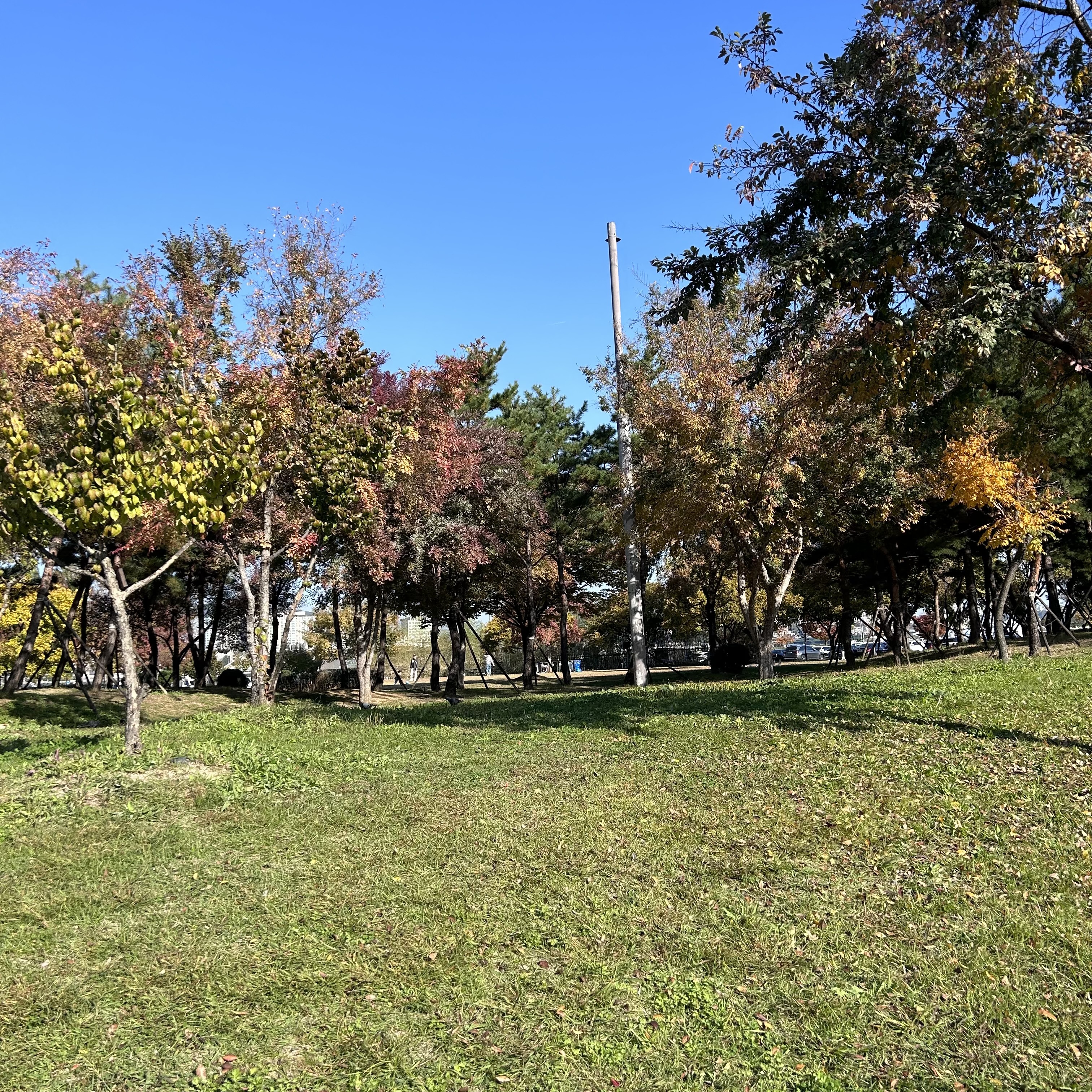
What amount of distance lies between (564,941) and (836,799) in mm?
2828

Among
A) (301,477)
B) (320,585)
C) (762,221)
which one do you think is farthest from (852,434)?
(320,585)

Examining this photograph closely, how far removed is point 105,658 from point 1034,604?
24856 mm

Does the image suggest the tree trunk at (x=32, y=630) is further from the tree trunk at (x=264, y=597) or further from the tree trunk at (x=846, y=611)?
the tree trunk at (x=846, y=611)

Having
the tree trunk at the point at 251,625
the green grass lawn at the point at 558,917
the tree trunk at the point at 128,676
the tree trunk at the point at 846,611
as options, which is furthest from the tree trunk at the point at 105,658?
the tree trunk at the point at 846,611

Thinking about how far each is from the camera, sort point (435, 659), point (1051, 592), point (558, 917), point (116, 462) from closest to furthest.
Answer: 1. point (558, 917)
2. point (116, 462)
3. point (1051, 592)
4. point (435, 659)

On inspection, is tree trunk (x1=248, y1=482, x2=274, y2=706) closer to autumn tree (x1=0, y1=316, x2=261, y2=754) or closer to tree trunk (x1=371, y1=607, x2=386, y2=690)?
autumn tree (x1=0, y1=316, x2=261, y2=754)

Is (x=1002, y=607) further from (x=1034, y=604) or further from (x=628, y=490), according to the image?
(x=628, y=490)

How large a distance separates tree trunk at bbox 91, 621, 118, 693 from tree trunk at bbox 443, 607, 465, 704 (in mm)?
9424

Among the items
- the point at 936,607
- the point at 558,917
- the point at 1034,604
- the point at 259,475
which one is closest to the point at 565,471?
the point at 1034,604

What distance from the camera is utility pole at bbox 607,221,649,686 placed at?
57.9ft

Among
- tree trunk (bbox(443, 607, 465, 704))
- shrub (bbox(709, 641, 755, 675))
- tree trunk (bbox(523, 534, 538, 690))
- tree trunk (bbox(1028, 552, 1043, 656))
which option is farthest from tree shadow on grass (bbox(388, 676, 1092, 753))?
shrub (bbox(709, 641, 755, 675))

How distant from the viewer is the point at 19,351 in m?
10.7

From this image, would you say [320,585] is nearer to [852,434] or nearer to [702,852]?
[852,434]

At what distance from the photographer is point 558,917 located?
4125mm
